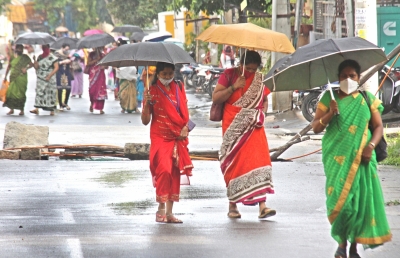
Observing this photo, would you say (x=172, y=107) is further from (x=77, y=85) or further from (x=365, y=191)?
(x=77, y=85)

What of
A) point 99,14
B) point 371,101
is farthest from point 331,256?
point 99,14

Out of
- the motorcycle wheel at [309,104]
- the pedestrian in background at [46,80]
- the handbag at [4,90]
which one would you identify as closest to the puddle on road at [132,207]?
the motorcycle wheel at [309,104]

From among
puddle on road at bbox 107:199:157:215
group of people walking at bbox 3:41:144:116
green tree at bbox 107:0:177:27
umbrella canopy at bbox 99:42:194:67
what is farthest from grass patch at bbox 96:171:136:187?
green tree at bbox 107:0:177:27

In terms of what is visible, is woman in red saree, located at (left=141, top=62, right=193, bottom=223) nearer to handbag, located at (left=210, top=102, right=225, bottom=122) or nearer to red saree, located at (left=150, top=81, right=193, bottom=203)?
red saree, located at (left=150, top=81, right=193, bottom=203)

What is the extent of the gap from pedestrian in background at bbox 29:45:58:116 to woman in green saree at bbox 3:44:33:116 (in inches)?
12.0

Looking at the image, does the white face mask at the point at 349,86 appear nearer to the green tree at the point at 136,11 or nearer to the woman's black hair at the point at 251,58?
the woman's black hair at the point at 251,58

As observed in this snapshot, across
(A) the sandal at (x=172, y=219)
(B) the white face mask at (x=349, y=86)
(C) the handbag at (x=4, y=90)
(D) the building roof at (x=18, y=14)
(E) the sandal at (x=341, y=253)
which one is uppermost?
(B) the white face mask at (x=349, y=86)

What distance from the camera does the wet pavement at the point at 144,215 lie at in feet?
22.8

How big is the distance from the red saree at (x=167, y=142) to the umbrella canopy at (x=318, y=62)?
1.46 meters

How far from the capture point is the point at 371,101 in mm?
6367

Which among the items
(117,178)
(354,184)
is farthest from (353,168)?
(117,178)

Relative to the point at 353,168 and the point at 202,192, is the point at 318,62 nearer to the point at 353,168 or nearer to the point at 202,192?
the point at 353,168

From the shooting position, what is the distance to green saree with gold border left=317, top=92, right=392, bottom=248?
6203mm

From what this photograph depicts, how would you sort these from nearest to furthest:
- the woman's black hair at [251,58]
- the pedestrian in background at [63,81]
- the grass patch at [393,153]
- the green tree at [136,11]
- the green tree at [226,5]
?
the woman's black hair at [251,58]
the grass patch at [393,153]
the pedestrian in background at [63,81]
the green tree at [226,5]
the green tree at [136,11]
